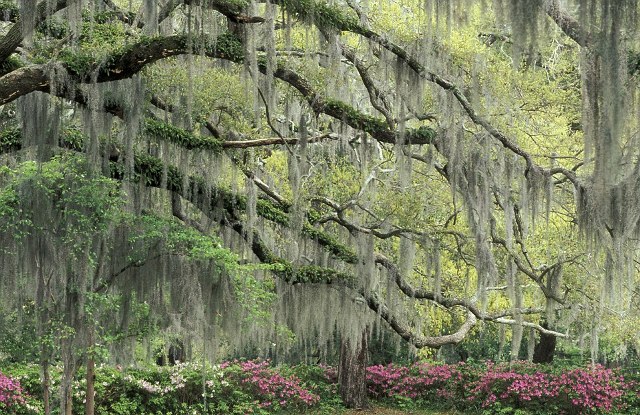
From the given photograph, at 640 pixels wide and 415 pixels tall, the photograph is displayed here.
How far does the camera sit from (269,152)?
43.9ft

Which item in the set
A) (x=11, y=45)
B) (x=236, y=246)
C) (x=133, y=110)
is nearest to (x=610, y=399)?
(x=236, y=246)

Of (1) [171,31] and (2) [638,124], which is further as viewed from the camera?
(1) [171,31]

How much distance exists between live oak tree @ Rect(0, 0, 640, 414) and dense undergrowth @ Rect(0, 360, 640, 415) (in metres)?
1.98

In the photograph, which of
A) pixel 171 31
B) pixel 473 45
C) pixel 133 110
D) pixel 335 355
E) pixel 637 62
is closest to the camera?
pixel 637 62

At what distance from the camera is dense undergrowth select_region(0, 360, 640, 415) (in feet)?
47.4

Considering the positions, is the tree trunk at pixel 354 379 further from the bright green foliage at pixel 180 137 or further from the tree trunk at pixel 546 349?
the bright green foliage at pixel 180 137

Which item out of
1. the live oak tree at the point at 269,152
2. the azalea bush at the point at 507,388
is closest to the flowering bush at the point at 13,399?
the live oak tree at the point at 269,152

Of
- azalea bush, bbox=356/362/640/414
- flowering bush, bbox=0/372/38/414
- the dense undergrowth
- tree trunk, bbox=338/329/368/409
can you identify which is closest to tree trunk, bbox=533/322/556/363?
azalea bush, bbox=356/362/640/414

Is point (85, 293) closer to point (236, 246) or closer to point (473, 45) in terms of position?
point (236, 246)

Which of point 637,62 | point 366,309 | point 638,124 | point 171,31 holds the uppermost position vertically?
point 171,31

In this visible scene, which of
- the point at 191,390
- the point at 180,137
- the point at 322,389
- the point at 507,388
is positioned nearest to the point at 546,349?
the point at 507,388

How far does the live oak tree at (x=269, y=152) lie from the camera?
7461mm

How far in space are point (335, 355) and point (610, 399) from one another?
6.97m

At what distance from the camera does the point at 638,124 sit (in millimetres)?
6266
